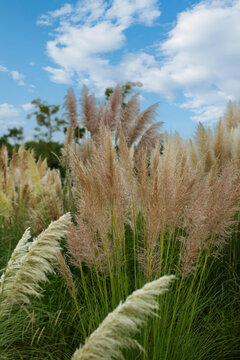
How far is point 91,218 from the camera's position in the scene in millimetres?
2510

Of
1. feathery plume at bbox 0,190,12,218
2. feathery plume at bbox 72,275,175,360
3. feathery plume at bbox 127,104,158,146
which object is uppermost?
feathery plume at bbox 127,104,158,146

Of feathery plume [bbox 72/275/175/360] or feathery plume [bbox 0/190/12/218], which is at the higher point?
feathery plume [bbox 0/190/12/218]

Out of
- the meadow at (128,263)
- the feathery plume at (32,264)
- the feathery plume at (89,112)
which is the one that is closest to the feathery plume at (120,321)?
the meadow at (128,263)

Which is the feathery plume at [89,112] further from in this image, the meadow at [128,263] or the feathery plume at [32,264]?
the feathery plume at [32,264]

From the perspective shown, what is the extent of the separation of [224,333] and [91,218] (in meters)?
1.76

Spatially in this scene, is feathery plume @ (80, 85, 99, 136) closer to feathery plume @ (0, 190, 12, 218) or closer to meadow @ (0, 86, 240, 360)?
meadow @ (0, 86, 240, 360)

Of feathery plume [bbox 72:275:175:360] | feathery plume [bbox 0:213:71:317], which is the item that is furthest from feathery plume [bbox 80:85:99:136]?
feathery plume [bbox 72:275:175:360]

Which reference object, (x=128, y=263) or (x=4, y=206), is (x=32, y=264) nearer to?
(x=128, y=263)

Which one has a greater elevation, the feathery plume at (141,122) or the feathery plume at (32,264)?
the feathery plume at (141,122)

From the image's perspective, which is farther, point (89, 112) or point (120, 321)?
point (89, 112)

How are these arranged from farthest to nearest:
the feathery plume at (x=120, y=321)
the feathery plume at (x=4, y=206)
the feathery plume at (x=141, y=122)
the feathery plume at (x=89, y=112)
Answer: the feathery plume at (x=4, y=206) → the feathery plume at (x=89, y=112) → the feathery plume at (x=141, y=122) → the feathery plume at (x=120, y=321)

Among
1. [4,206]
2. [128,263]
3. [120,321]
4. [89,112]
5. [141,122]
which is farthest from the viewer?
[4,206]

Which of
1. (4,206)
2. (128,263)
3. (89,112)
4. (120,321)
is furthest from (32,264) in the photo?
(4,206)

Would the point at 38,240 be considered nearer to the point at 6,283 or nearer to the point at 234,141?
the point at 6,283
